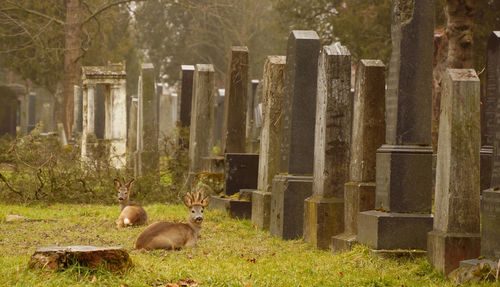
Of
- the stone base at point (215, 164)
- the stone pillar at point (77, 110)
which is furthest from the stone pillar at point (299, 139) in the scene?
the stone pillar at point (77, 110)

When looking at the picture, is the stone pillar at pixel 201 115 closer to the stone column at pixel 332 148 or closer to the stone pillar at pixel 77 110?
the stone column at pixel 332 148

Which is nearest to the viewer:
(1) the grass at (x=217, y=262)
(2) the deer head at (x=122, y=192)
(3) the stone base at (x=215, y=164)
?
(1) the grass at (x=217, y=262)

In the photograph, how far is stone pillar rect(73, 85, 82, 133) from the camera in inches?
1014

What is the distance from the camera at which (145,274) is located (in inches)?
265

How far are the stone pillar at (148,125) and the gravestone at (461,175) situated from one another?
10.6 metres

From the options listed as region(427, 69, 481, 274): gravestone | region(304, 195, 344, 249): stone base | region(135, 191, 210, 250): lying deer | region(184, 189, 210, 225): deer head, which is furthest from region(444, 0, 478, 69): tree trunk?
region(427, 69, 481, 274): gravestone

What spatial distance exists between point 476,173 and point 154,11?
4484 cm

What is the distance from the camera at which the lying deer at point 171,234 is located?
344 inches

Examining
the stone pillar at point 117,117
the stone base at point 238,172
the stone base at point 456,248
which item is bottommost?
the stone base at point 456,248

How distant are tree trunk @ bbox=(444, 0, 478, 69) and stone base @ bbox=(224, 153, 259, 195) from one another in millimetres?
6311

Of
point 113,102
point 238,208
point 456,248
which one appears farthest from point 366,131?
point 113,102

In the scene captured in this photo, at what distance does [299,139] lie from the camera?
10.1 m

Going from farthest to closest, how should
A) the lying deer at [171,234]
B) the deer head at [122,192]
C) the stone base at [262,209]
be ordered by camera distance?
the deer head at [122,192] → the stone base at [262,209] → the lying deer at [171,234]

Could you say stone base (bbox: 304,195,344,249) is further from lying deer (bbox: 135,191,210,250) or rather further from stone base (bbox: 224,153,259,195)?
stone base (bbox: 224,153,259,195)
